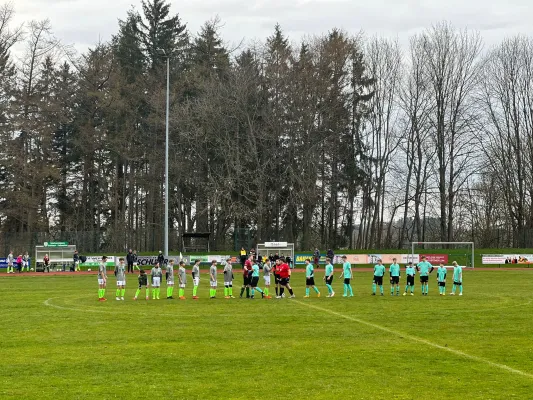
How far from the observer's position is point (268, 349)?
17.7 metres

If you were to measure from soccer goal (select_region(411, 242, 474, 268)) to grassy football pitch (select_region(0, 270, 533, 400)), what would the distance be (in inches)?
1339

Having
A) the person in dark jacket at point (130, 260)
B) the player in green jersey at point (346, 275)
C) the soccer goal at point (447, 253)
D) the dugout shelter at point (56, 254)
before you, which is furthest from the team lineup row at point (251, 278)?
the soccer goal at point (447, 253)

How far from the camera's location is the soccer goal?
6378 centimetres

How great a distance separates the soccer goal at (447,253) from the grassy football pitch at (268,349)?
3401 centimetres

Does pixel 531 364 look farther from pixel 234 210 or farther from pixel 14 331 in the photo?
pixel 234 210

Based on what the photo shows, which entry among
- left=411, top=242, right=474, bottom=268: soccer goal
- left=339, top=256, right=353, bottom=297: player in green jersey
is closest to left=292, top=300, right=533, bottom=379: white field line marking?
left=339, top=256, right=353, bottom=297: player in green jersey

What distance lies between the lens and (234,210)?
2643 inches

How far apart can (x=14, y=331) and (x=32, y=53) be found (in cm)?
5357

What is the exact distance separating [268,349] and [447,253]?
168 ft

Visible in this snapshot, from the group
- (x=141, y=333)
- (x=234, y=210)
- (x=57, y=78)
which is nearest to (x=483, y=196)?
(x=234, y=210)

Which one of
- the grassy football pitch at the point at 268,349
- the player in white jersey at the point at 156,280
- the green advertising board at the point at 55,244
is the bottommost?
the grassy football pitch at the point at 268,349

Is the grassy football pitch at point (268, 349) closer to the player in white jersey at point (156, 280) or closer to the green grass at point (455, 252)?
the player in white jersey at point (156, 280)

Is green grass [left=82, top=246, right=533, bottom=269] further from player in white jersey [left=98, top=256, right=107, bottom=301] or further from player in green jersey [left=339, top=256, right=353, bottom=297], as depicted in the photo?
player in white jersey [left=98, top=256, right=107, bottom=301]

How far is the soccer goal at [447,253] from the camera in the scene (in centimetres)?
6378
